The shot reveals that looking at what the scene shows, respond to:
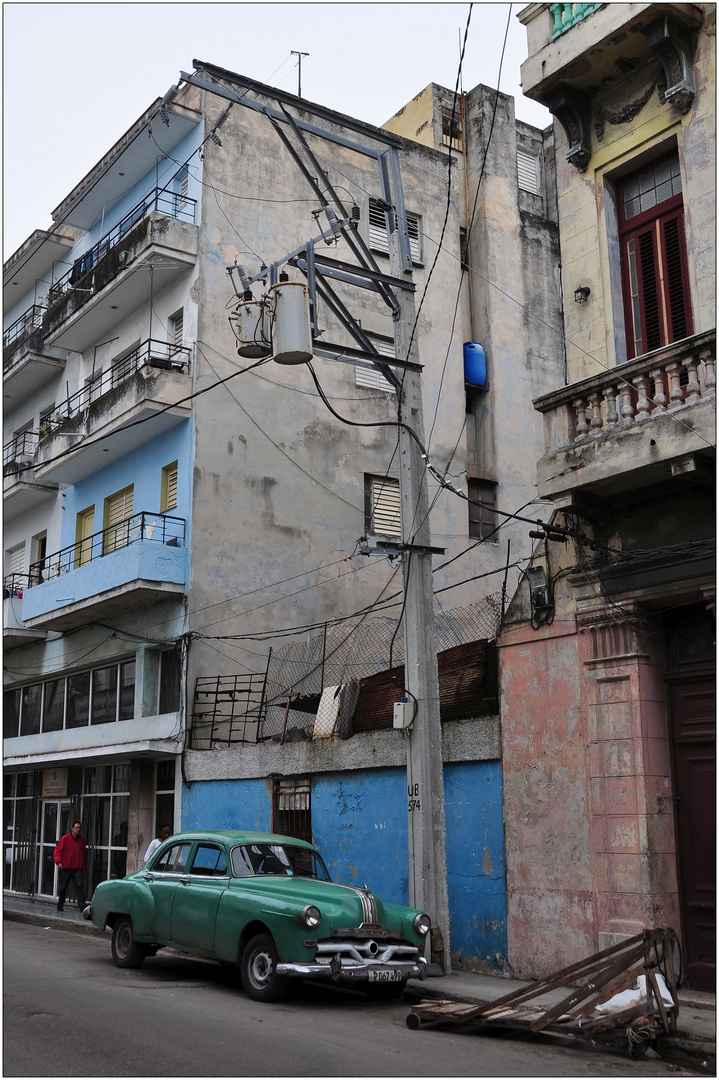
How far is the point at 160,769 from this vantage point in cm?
2127

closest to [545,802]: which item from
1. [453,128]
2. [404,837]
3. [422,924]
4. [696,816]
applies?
[696,816]

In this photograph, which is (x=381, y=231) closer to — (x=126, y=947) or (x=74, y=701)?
(x=74, y=701)

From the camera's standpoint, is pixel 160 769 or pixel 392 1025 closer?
pixel 392 1025

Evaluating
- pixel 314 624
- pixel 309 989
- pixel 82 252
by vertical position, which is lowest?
pixel 309 989

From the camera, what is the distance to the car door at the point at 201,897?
1112 centimetres

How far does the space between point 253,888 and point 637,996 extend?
400cm

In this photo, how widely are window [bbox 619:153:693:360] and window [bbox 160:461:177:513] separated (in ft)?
38.7

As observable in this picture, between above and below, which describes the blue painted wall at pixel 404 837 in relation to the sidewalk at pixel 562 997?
above

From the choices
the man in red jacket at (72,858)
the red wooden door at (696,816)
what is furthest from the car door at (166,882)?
the man in red jacket at (72,858)

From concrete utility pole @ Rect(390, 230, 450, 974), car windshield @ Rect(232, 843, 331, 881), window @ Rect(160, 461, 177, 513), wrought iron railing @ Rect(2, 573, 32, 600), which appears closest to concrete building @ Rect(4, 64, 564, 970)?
window @ Rect(160, 461, 177, 513)

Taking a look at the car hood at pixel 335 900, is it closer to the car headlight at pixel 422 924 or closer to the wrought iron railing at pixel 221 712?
the car headlight at pixel 422 924

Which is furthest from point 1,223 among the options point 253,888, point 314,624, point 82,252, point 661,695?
point 82,252

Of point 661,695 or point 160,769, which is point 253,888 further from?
point 160,769

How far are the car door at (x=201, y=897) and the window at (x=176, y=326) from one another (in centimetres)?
1306
